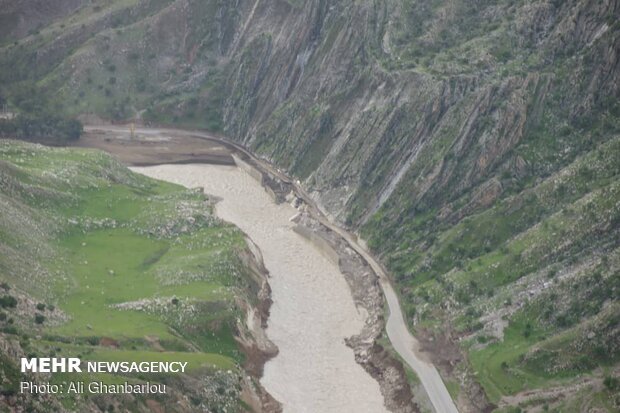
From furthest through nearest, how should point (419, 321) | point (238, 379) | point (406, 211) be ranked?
point (406, 211) < point (419, 321) < point (238, 379)

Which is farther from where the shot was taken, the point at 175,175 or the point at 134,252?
the point at 175,175

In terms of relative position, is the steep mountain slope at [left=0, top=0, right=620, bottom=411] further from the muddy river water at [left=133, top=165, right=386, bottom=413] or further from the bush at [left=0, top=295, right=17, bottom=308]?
the bush at [left=0, top=295, right=17, bottom=308]

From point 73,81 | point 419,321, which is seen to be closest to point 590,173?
point 419,321

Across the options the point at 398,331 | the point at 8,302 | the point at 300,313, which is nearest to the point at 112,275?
the point at 300,313

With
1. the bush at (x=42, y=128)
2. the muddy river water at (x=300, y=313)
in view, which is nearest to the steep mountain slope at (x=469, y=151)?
the muddy river water at (x=300, y=313)

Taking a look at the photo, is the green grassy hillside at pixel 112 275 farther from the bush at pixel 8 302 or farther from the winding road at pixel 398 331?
the winding road at pixel 398 331

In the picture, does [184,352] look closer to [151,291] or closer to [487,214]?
[151,291]

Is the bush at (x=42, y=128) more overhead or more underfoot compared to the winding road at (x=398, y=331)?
more overhead
